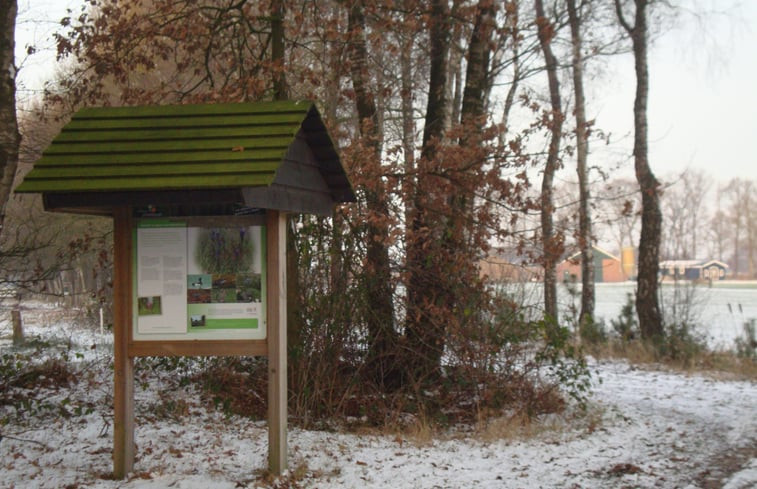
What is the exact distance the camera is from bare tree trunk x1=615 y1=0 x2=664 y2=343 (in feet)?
49.6

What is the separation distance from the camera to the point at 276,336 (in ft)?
18.6

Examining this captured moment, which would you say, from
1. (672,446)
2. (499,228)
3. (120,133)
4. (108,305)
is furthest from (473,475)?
(108,305)

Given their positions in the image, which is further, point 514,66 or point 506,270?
point 514,66

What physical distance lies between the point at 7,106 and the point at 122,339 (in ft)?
8.24

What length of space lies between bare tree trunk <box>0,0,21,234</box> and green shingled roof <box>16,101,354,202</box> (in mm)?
891

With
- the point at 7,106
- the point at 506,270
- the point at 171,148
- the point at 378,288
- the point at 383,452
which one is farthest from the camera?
the point at 506,270

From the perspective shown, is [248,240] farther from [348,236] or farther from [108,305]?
[108,305]

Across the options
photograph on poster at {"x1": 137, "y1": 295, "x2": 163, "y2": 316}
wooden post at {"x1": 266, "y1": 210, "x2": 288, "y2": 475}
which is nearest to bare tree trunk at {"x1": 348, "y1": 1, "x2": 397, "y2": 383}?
wooden post at {"x1": 266, "y1": 210, "x2": 288, "y2": 475}

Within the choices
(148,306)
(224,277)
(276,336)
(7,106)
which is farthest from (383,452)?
(7,106)

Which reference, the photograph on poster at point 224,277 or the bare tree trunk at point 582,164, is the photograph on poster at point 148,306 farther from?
the bare tree trunk at point 582,164

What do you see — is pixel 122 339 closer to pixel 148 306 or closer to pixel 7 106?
pixel 148 306

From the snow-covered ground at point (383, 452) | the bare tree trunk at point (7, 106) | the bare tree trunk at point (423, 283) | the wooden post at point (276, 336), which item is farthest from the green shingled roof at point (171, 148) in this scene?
the bare tree trunk at point (423, 283)

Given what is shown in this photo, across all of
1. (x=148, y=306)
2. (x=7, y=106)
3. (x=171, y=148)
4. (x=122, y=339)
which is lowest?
(x=122, y=339)

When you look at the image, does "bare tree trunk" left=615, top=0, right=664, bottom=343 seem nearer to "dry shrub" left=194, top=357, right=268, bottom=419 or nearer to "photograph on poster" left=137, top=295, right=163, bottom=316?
"dry shrub" left=194, top=357, right=268, bottom=419
